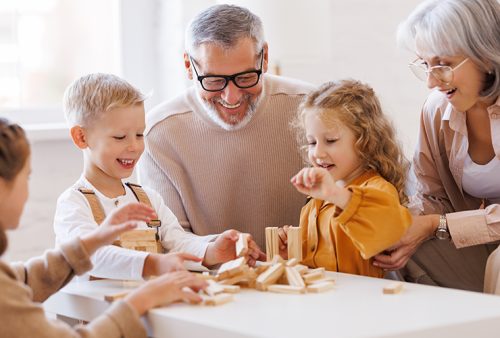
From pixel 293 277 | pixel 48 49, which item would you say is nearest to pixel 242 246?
pixel 293 277

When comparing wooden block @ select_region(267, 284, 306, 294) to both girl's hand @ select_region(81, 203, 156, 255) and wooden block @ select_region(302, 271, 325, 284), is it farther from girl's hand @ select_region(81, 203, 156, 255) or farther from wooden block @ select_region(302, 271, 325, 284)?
girl's hand @ select_region(81, 203, 156, 255)

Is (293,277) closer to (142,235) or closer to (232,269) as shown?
(232,269)

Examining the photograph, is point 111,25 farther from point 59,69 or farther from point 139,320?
point 139,320

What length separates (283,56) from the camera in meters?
3.74

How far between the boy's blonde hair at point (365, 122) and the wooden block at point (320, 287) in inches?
18.8

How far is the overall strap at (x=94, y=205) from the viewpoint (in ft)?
7.32

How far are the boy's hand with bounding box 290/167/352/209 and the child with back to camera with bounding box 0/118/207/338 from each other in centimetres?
32

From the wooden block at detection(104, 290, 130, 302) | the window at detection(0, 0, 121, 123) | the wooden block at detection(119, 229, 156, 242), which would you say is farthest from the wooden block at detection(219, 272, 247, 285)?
the window at detection(0, 0, 121, 123)

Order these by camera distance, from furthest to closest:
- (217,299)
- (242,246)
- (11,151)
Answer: (242,246) < (217,299) < (11,151)

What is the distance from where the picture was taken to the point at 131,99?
236 centimetres

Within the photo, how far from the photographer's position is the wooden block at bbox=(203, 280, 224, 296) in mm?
1811

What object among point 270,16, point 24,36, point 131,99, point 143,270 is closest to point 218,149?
point 131,99

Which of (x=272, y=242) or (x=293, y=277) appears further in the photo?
(x=272, y=242)

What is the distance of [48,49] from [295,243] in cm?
234
